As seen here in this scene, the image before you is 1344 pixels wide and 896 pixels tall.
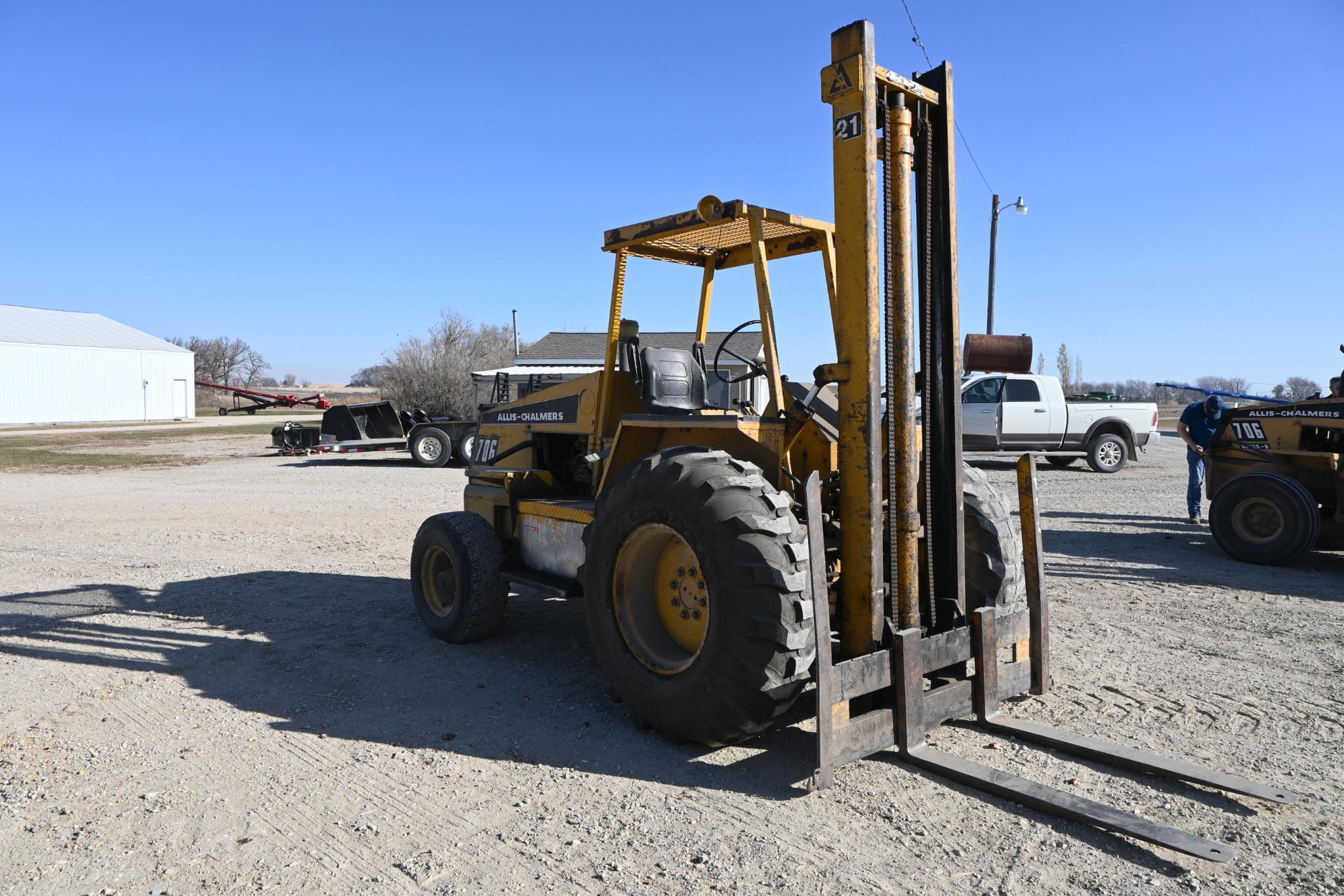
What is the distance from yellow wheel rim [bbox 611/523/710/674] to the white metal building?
50827 millimetres

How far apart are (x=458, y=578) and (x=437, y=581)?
1.90 ft

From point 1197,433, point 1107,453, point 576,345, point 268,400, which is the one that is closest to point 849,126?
point 1197,433

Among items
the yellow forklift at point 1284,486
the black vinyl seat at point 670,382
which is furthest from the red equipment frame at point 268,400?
the black vinyl seat at point 670,382

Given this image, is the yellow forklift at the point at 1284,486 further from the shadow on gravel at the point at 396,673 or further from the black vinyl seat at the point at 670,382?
the black vinyl seat at the point at 670,382

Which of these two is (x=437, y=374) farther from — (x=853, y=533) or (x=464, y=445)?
(x=853, y=533)

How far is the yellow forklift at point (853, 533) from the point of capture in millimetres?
3723

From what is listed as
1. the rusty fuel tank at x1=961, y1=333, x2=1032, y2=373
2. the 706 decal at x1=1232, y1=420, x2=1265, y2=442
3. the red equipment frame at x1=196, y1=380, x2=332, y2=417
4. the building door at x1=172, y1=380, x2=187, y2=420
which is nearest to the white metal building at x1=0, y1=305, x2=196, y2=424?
the building door at x1=172, y1=380, x2=187, y2=420

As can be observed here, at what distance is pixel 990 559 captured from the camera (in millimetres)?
4656

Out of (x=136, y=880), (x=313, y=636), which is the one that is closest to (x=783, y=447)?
(x=136, y=880)

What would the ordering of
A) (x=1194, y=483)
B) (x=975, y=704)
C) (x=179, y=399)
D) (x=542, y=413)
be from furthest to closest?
(x=179, y=399), (x=1194, y=483), (x=542, y=413), (x=975, y=704)

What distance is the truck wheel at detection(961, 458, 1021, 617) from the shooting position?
4652 mm

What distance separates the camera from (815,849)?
327 centimetres

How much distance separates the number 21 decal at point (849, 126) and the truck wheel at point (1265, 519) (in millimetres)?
7102

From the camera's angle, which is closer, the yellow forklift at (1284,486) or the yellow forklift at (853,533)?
the yellow forklift at (853,533)
